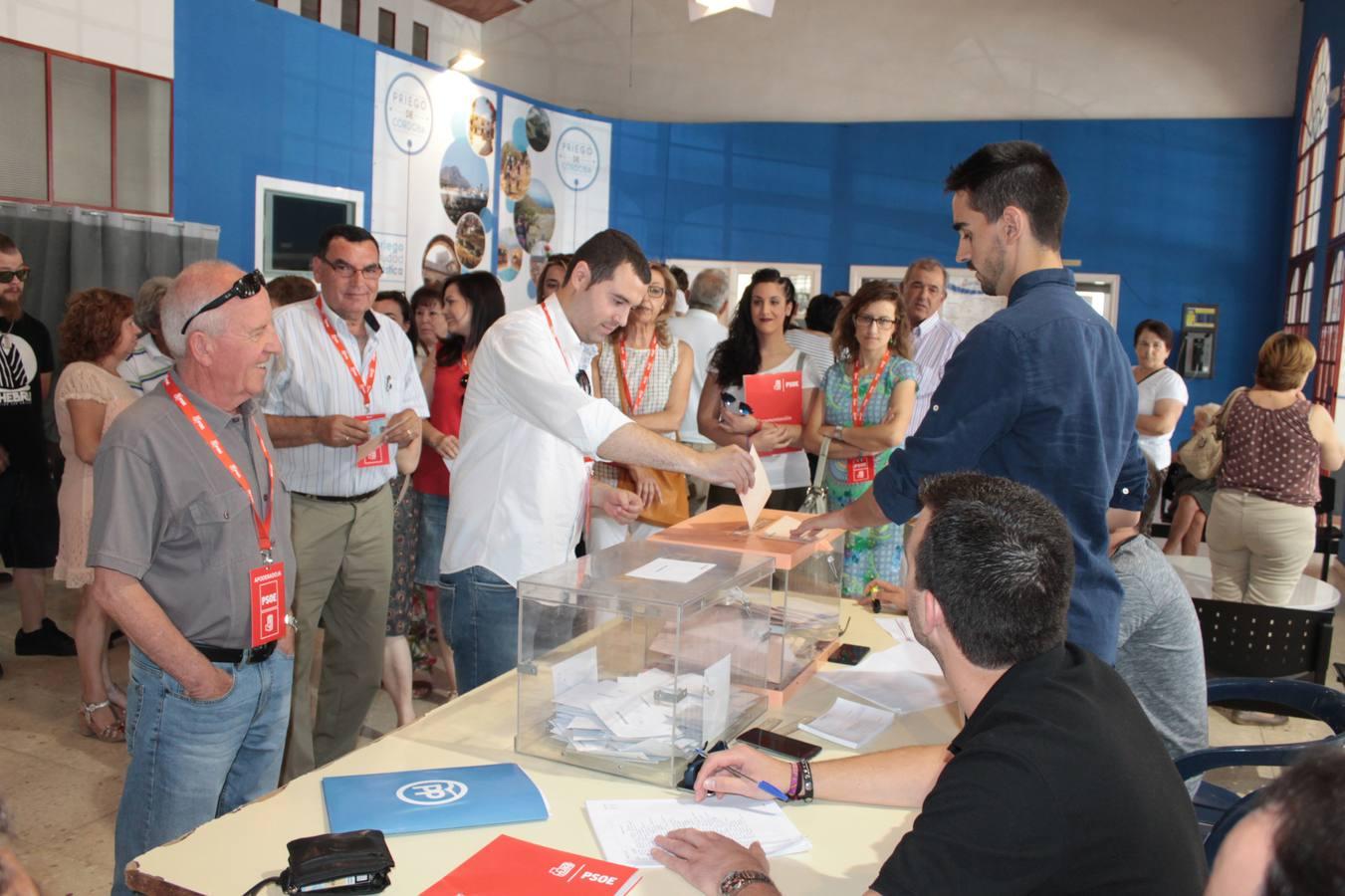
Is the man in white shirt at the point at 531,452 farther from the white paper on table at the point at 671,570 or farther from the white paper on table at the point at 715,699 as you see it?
the white paper on table at the point at 715,699

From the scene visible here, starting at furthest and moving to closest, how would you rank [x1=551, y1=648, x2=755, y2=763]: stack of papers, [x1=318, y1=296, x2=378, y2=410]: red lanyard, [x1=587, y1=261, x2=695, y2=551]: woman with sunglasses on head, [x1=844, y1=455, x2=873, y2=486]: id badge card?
1. [x1=587, y1=261, x2=695, y2=551]: woman with sunglasses on head
2. [x1=844, y1=455, x2=873, y2=486]: id badge card
3. [x1=318, y1=296, x2=378, y2=410]: red lanyard
4. [x1=551, y1=648, x2=755, y2=763]: stack of papers

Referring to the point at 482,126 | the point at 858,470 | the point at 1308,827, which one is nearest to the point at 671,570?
the point at 1308,827

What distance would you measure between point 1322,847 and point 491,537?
222 centimetres

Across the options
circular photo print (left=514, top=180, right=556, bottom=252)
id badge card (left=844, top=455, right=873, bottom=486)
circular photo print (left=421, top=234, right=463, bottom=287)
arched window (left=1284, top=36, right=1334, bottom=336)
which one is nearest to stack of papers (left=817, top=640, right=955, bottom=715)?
id badge card (left=844, top=455, right=873, bottom=486)

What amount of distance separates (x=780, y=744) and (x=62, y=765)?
3163 mm

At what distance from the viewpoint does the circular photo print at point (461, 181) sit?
10.3m

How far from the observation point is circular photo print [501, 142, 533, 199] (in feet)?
36.7

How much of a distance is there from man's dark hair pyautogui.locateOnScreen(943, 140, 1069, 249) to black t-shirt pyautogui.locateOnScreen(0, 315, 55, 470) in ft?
15.0

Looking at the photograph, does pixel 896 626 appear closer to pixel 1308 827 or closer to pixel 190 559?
pixel 190 559

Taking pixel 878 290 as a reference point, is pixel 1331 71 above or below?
above

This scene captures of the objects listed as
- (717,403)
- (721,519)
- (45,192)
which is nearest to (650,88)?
(45,192)

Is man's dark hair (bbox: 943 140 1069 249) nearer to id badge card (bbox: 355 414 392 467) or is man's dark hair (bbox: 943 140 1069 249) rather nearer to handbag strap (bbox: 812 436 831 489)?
handbag strap (bbox: 812 436 831 489)

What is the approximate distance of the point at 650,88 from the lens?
13.0 meters

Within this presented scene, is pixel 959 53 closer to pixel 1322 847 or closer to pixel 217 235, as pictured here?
pixel 217 235
